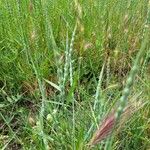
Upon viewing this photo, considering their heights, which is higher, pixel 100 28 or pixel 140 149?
pixel 100 28

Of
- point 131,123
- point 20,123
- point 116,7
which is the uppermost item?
point 116,7

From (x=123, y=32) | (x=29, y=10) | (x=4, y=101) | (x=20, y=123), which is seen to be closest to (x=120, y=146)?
(x=20, y=123)

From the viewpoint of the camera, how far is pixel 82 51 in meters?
1.69

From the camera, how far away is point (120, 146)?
48.7 inches

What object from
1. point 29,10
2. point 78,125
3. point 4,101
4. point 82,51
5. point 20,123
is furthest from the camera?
point 29,10

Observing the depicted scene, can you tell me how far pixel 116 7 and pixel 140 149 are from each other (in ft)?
2.78

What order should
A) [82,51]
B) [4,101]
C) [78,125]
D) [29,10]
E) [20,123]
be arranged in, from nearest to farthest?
[78,125] < [20,123] < [4,101] < [82,51] < [29,10]

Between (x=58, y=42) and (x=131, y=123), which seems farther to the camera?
(x=58, y=42)

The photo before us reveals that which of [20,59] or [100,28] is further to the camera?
[100,28]

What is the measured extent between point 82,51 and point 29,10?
0.33m

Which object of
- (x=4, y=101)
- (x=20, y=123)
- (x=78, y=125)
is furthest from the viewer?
(x=4, y=101)

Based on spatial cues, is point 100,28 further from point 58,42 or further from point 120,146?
point 120,146

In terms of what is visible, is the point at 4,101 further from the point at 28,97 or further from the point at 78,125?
the point at 78,125

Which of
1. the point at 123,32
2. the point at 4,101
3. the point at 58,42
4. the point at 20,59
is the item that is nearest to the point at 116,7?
the point at 123,32
